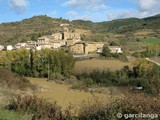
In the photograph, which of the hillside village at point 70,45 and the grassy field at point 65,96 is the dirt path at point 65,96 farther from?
the hillside village at point 70,45

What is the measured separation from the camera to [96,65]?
53.8m

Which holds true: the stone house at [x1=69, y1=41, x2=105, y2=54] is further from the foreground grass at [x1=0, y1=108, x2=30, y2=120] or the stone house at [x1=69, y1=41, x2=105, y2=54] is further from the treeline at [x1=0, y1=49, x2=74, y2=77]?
the foreground grass at [x1=0, y1=108, x2=30, y2=120]

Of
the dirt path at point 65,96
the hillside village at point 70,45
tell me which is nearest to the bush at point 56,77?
the dirt path at point 65,96

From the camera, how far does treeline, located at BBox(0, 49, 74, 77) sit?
50.3 m

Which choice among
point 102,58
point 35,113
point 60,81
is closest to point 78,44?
point 102,58

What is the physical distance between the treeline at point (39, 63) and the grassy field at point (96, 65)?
2106mm

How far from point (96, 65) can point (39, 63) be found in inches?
382

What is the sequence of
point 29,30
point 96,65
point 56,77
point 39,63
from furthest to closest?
1. point 29,30
2. point 96,65
3. point 39,63
4. point 56,77

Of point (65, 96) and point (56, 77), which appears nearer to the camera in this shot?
point (65, 96)

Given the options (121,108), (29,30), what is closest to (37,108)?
(121,108)

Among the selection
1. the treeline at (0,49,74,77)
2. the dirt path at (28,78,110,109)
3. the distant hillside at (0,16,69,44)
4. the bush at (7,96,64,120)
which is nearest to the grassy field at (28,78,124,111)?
the dirt path at (28,78,110,109)

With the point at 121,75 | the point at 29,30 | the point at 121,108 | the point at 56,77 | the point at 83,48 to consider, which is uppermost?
the point at 29,30

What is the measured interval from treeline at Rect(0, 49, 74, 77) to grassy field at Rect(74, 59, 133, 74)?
211 cm

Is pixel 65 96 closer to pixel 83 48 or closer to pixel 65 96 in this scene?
pixel 65 96
